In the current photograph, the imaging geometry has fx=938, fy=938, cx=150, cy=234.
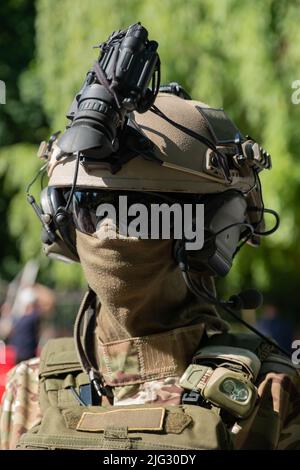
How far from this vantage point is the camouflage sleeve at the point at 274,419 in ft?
8.77

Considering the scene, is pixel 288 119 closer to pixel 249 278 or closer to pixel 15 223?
pixel 249 278

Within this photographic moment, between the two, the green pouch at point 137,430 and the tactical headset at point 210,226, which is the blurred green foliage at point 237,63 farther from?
the green pouch at point 137,430

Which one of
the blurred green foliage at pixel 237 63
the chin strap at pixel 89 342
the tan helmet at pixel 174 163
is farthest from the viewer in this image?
the blurred green foliage at pixel 237 63

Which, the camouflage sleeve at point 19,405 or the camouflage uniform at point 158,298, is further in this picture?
the camouflage sleeve at point 19,405

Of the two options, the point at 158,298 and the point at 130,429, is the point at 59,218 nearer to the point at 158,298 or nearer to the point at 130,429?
the point at 158,298

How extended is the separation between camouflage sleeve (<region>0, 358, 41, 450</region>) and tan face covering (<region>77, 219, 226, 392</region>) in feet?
0.85

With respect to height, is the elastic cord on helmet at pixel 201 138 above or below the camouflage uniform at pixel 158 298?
above

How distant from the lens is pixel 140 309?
2.79m

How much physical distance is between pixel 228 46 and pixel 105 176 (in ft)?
20.5

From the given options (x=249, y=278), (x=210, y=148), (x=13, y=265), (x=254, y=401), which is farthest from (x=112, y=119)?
(x=13, y=265)

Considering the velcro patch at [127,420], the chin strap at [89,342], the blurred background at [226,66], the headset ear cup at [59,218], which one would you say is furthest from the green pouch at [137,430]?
the blurred background at [226,66]

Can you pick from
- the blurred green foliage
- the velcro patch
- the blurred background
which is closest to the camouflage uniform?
the velcro patch

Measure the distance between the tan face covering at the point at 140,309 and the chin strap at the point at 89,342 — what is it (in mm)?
34

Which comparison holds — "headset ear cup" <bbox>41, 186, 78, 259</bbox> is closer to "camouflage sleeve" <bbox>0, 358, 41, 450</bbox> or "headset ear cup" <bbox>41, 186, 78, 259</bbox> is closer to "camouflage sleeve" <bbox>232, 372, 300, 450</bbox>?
"camouflage sleeve" <bbox>0, 358, 41, 450</bbox>
